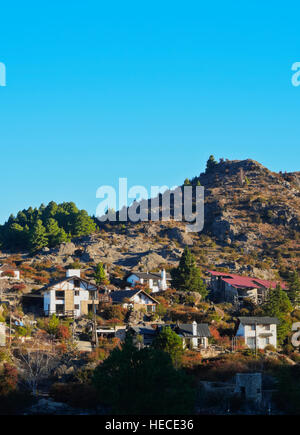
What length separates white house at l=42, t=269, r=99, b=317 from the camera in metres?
67.6

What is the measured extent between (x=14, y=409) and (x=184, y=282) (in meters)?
41.7

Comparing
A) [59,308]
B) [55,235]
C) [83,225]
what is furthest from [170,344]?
[83,225]

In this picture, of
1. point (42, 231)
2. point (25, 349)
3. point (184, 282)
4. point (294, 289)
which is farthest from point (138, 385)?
point (42, 231)

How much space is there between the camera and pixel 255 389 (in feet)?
A: 142

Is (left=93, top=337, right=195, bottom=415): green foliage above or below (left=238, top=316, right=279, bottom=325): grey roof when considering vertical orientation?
below

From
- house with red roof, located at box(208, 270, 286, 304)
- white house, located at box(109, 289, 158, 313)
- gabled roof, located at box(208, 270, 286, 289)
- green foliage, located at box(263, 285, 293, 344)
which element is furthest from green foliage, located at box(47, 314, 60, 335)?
gabled roof, located at box(208, 270, 286, 289)

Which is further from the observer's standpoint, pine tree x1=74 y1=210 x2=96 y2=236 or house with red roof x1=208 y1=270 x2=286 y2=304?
pine tree x1=74 y1=210 x2=96 y2=236

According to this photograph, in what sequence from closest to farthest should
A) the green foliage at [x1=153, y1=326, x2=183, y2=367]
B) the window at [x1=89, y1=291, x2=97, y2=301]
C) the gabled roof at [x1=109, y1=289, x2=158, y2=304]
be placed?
the green foliage at [x1=153, y1=326, x2=183, y2=367] → the window at [x1=89, y1=291, x2=97, y2=301] → the gabled roof at [x1=109, y1=289, x2=158, y2=304]

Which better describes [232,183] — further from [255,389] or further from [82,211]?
[255,389]

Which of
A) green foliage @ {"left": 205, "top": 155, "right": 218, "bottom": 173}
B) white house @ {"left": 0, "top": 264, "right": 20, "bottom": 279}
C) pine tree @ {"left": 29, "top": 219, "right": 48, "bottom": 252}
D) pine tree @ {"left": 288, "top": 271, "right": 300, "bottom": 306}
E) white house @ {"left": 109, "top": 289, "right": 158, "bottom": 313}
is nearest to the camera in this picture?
white house @ {"left": 109, "top": 289, "right": 158, "bottom": 313}

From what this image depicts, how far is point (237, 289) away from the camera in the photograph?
79.9 meters

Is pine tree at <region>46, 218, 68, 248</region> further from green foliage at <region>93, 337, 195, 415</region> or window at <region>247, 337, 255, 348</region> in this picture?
green foliage at <region>93, 337, 195, 415</region>

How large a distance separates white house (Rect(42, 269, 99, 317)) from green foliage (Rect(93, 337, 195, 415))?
94.8 ft

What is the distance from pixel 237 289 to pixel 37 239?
44.3 meters
